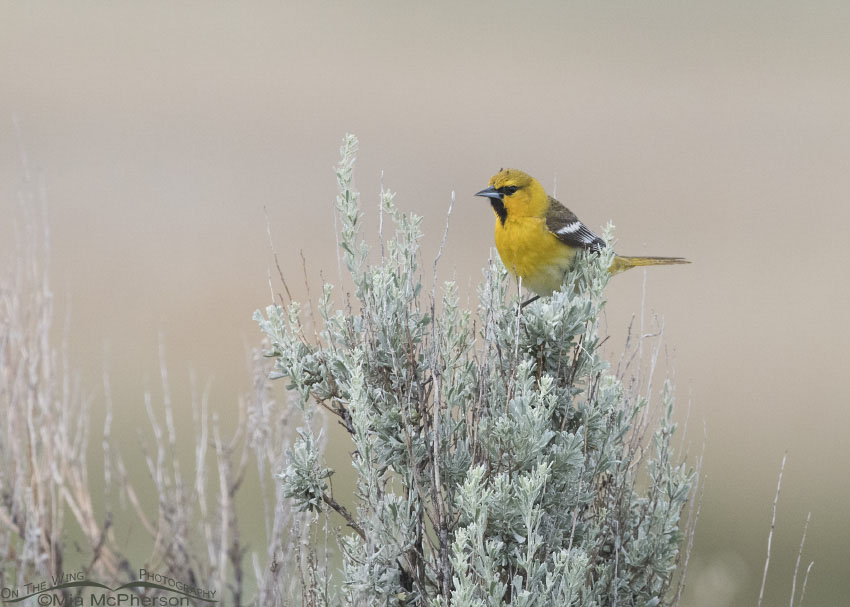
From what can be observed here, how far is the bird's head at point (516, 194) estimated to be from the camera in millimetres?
4578

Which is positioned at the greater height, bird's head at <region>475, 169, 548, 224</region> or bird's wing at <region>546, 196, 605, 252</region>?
bird's head at <region>475, 169, 548, 224</region>

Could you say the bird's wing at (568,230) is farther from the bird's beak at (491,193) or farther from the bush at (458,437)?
the bush at (458,437)

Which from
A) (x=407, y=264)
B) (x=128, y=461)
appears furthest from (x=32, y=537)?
(x=128, y=461)

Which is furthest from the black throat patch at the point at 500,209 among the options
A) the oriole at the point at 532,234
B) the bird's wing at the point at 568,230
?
the bird's wing at the point at 568,230

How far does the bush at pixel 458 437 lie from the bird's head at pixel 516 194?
0.98 meters

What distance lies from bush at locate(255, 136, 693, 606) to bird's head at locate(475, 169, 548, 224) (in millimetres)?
981

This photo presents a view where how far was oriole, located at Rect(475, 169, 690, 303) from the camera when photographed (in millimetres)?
4527

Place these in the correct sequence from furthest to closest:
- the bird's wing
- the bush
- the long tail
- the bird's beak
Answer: the long tail, the bird's wing, the bird's beak, the bush

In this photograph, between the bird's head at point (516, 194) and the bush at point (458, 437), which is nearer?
the bush at point (458, 437)

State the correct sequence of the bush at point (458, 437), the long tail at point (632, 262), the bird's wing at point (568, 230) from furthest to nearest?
the long tail at point (632, 262) → the bird's wing at point (568, 230) → the bush at point (458, 437)

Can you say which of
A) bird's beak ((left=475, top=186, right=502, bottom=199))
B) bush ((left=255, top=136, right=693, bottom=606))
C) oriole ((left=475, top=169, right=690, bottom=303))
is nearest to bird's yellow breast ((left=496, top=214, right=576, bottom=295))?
oriole ((left=475, top=169, right=690, bottom=303))

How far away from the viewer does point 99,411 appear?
1434 centimetres

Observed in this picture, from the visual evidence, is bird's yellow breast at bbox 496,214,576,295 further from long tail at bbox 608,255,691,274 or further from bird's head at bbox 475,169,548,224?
long tail at bbox 608,255,691,274

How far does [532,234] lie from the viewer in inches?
178
